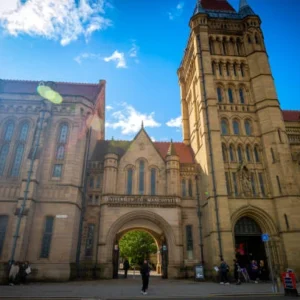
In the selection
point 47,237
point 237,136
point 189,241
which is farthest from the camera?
point 237,136

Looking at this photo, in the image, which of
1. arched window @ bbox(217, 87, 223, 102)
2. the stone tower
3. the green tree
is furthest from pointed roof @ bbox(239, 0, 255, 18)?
the green tree

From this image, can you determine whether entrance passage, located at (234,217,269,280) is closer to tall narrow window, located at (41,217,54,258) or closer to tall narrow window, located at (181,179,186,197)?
tall narrow window, located at (181,179,186,197)

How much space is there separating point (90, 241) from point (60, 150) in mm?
9227

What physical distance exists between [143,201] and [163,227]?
317 cm

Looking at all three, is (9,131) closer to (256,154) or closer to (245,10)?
(256,154)

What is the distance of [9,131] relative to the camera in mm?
24609

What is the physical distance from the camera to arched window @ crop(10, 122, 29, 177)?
2292 cm

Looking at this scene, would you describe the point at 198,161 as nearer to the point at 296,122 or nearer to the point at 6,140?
the point at 296,122

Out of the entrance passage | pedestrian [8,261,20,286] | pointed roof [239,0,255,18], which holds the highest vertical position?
pointed roof [239,0,255,18]

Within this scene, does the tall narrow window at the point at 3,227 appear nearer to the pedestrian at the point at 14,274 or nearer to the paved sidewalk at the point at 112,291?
the pedestrian at the point at 14,274

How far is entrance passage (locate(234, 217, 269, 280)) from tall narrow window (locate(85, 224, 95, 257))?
44.8ft

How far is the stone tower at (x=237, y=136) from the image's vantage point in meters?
22.4

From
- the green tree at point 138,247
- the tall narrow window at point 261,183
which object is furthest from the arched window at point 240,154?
the green tree at point 138,247

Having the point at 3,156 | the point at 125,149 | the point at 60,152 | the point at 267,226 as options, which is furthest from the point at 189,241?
the point at 3,156
